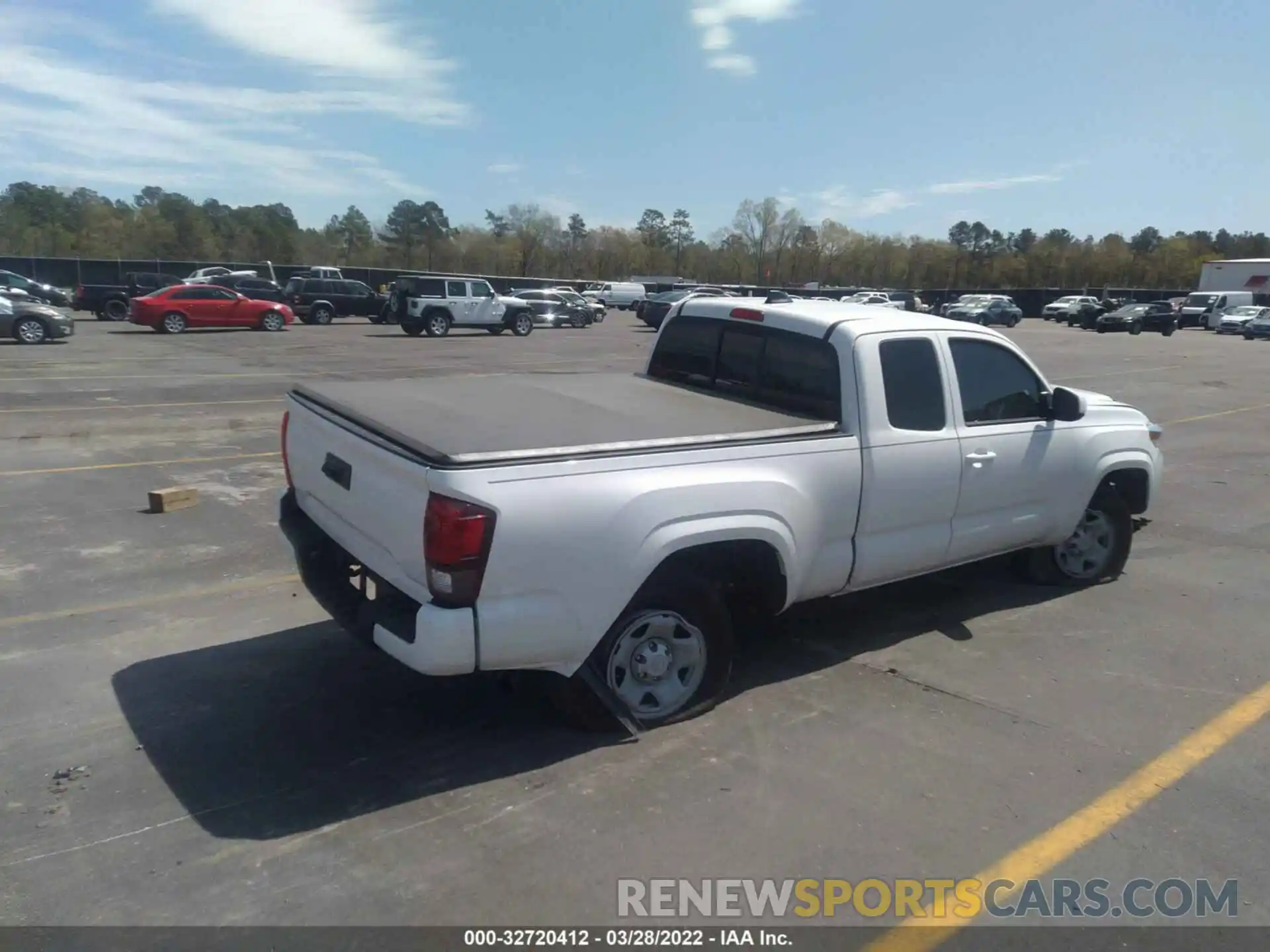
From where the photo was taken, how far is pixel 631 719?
4316mm

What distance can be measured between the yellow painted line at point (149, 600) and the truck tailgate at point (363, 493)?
1.73m

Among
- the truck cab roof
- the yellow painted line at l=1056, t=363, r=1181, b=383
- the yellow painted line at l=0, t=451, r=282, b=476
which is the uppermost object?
the truck cab roof

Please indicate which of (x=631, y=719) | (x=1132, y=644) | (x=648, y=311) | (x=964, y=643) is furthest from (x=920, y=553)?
(x=648, y=311)

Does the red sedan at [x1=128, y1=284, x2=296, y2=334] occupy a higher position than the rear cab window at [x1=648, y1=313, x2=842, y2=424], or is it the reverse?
the rear cab window at [x1=648, y1=313, x2=842, y2=424]

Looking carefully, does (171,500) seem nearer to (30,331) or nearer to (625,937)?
(625,937)

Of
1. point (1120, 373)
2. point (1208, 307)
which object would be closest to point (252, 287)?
point (1120, 373)

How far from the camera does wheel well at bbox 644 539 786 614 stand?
171 inches

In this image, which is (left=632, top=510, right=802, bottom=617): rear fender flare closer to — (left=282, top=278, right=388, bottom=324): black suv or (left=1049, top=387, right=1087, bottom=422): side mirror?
(left=1049, top=387, right=1087, bottom=422): side mirror

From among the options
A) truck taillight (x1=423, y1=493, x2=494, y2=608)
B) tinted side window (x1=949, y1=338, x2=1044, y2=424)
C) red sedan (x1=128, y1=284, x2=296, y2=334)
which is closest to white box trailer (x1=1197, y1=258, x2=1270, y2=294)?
red sedan (x1=128, y1=284, x2=296, y2=334)

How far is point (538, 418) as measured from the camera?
4.52 metres

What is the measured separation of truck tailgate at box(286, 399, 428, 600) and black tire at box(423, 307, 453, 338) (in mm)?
28129

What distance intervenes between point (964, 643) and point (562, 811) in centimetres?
289

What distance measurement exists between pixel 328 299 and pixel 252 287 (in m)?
3.35

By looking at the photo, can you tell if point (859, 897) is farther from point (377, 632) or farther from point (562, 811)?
point (377, 632)
